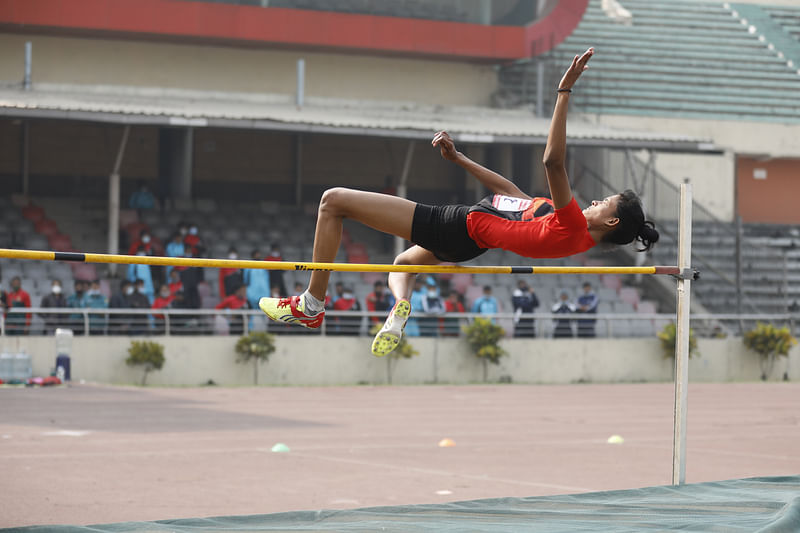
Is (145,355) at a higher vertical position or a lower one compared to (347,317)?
lower

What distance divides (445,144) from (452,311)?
1353 centimetres

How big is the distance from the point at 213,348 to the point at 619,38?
1599 centimetres

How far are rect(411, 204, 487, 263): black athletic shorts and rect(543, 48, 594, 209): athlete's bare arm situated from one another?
24.4 inches

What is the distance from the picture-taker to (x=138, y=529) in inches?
234

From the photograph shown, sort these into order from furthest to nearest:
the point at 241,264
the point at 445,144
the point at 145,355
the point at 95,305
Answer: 1. the point at 95,305
2. the point at 145,355
3. the point at 445,144
4. the point at 241,264

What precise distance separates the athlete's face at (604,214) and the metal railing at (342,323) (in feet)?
32.3

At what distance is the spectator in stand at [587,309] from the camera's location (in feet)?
65.8

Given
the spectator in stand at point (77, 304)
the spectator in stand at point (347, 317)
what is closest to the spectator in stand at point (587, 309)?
the spectator in stand at point (347, 317)

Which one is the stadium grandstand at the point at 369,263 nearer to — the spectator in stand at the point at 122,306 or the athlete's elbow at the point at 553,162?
the spectator in stand at the point at 122,306

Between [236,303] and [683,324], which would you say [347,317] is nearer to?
[236,303]

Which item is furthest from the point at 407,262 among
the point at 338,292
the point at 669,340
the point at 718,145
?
the point at 718,145

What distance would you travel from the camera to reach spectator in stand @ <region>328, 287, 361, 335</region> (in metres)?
18.7

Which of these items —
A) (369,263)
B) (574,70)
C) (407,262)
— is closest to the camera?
(574,70)

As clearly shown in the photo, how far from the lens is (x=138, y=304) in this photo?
17781 mm
